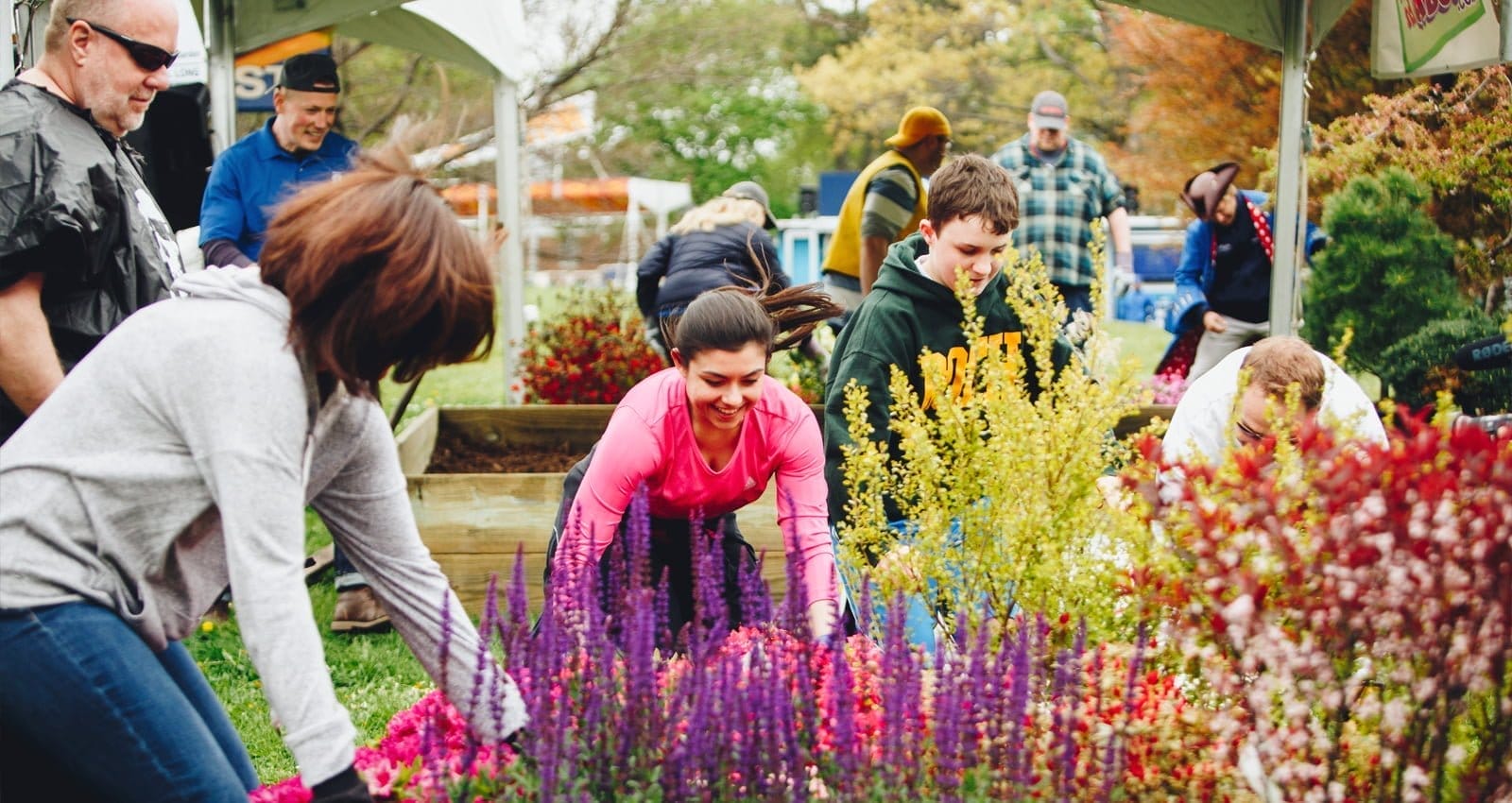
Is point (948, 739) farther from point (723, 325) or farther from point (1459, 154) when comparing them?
point (1459, 154)

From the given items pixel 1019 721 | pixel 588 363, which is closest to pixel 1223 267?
pixel 588 363

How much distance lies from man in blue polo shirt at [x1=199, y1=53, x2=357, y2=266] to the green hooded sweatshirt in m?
2.48

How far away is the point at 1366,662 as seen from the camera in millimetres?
2277

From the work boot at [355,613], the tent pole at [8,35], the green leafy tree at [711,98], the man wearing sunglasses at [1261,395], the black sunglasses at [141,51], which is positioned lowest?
the work boot at [355,613]

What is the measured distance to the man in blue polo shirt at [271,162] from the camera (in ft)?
18.5

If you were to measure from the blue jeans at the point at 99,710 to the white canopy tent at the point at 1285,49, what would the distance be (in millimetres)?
5183

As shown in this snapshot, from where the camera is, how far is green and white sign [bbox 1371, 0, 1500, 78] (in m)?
4.82

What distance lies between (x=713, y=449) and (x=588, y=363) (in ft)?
13.1

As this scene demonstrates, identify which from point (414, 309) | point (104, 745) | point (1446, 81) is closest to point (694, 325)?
point (414, 309)

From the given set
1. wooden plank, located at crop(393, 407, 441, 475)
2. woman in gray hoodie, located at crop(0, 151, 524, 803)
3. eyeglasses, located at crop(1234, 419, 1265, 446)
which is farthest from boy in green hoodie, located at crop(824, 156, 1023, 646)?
wooden plank, located at crop(393, 407, 441, 475)

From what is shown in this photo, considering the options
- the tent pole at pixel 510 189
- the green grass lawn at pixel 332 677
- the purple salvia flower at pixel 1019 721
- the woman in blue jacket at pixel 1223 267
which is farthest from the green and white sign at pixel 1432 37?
the tent pole at pixel 510 189

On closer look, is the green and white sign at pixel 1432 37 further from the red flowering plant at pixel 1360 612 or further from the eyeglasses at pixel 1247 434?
the red flowering plant at pixel 1360 612

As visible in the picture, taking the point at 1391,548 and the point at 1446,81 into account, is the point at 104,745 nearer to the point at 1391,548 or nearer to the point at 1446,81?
the point at 1391,548

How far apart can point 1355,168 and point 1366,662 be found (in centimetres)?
581
